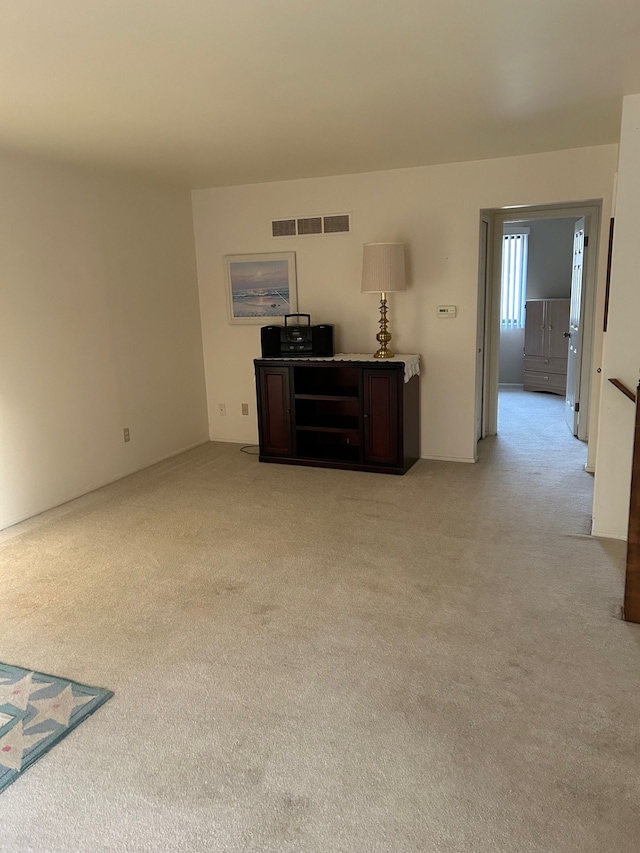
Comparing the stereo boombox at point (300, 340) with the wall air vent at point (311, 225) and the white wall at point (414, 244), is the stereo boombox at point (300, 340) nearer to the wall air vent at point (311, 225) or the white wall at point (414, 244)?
the white wall at point (414, 244)

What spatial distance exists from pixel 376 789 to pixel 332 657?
2.15ft

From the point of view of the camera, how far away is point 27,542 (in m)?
3.60

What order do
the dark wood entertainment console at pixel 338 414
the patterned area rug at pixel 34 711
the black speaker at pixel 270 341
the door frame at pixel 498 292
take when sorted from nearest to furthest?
1. the patterned area rug at pixel 34 711
2. the dark wood entertainment console at pixel 338 414
3. the door frame at pixel 498 292
4. the black speaker at pixel 270 341

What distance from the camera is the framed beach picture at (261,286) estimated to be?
526 centimetres

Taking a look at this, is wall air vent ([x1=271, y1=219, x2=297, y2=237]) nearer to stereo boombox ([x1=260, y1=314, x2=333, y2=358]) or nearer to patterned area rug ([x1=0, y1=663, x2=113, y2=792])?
stereo boombox ([x1=260, y1=314, x2=333, y2=358])

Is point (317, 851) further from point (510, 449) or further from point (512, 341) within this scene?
point (512, 341)

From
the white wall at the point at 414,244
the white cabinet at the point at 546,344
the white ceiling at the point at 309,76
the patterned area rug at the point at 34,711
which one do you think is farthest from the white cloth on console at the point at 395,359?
the white cabinet at the point at 546,344

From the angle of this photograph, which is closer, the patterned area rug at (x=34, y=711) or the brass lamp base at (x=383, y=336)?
the patterned area rug at (x=34, y=711)

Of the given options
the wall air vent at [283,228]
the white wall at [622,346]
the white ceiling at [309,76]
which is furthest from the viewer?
the wall air vent at [283,228]

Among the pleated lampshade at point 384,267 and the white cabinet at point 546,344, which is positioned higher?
the pleated lampshade at point 384,267

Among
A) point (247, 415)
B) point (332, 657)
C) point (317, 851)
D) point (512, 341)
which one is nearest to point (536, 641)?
point (332, 657)

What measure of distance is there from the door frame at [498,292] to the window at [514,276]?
313cm

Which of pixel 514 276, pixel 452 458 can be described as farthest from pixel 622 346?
pixel 514 276

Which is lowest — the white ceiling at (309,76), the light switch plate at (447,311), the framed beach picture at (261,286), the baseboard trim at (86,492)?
the baseboard trim at (86,492)
